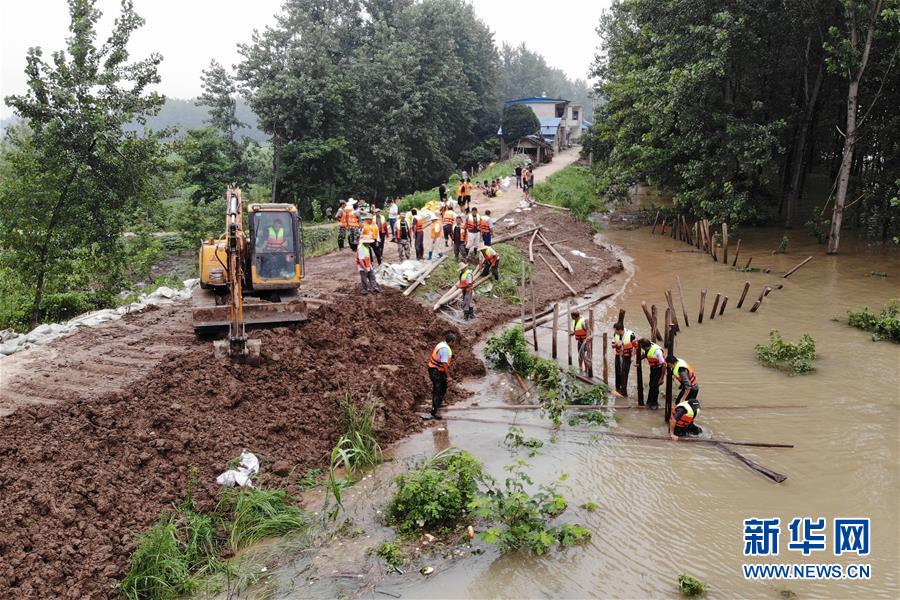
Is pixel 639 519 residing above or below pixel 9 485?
below

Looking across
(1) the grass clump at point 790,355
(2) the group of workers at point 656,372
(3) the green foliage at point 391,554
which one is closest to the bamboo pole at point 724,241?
(1) the grass clump at point 790,355

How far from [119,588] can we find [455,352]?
358 inches

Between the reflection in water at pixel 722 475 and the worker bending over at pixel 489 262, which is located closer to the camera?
the reflection in water at pixel 722 475

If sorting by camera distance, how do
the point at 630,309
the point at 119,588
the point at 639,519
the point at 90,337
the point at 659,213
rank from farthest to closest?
the point at 659,213 → the point at 630,309 → the point at 90,337 → the point at 639,519 → the point at 119,588

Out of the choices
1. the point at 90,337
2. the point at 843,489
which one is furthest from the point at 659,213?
the point at 90,337

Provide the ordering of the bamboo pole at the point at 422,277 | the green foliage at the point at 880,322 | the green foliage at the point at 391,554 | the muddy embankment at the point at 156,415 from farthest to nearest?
the bamboo pole at the point at 422,277
the green foliage at the point at 880,322
the green foliage at the point at 391,554
the muddy embankment at the point at 156,415

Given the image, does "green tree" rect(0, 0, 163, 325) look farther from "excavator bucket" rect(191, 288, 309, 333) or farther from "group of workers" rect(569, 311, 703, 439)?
"group of workers" rect(569, 311, 703, 439)

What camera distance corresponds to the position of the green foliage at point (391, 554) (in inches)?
328

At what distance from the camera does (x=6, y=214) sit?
731 inches

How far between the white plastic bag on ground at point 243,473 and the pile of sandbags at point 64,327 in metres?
7.46

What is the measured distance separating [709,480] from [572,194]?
25.9 metres

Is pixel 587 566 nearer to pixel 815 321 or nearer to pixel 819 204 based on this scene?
pixel 815 321

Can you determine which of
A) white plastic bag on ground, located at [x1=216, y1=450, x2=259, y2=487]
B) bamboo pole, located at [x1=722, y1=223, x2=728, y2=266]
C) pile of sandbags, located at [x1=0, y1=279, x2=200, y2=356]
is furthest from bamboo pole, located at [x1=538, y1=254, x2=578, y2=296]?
white plastic bag on ground, located at [x1=216, y1=450, x2=259, y2=487]

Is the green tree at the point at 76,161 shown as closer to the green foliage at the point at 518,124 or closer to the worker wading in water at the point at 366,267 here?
the worker wading in water at the point at 366,267
